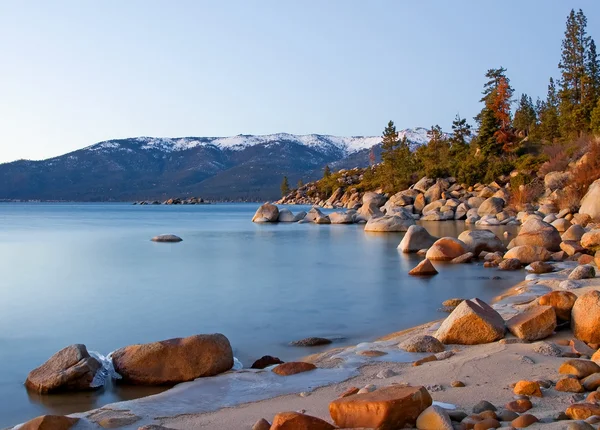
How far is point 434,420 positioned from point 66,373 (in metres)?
4.96

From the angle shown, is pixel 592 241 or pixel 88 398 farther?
pixel 592 241

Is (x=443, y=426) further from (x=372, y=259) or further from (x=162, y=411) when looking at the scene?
(x=372, y=259)

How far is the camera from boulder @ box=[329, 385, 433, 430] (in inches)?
197

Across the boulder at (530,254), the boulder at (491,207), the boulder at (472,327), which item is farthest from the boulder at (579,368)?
the boulder at (491,207)

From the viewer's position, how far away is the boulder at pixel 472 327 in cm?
856

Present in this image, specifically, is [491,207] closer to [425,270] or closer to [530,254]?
[530,254]

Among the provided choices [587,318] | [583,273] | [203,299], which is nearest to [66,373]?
[587,318]

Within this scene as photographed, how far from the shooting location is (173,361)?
7.98m

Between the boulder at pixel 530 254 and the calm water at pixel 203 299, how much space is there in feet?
4.13

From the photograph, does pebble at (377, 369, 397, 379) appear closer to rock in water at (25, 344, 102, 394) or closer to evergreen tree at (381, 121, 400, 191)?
A: rock in water at (25, 344, 102, 394)

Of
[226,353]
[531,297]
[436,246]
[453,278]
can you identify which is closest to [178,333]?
[226,353]

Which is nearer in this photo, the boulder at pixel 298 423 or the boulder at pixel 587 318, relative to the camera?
the boulder at pixel 298 423

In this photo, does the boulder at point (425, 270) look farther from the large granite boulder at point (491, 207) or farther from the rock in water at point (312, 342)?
the large granite boulder at point (491, 207)

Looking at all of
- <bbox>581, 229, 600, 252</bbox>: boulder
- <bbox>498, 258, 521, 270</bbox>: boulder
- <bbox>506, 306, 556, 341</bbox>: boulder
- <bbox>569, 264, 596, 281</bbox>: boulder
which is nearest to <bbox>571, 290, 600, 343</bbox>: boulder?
<bbox>506, 306, 556, 341</bbox>: boulder
